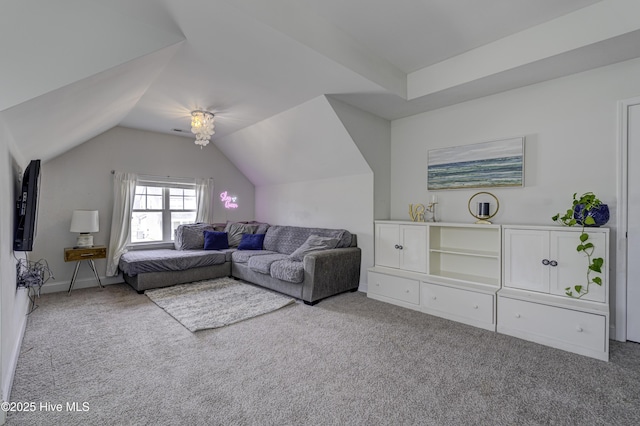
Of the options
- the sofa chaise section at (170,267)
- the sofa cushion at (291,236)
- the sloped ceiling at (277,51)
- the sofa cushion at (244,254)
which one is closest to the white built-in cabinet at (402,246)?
the sofa cushion at (291,236)

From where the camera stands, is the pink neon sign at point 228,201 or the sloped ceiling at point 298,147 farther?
the pink neon sign at point 228,201

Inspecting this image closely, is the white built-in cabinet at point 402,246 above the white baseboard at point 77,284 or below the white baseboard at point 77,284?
above

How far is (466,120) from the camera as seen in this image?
370cm

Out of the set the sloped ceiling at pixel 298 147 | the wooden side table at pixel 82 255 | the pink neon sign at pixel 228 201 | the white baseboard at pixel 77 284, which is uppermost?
the sloped ceiling at pixel 298 147

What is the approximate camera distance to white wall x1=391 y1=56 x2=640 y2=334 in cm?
276

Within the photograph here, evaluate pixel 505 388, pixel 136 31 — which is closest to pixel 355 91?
pixel 136 31

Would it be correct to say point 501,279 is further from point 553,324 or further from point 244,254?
point 244,254

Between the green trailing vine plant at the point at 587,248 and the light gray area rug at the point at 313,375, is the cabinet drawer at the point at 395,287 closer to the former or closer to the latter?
the light gray area rug at the point at 313,375

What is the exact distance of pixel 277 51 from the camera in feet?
8.40

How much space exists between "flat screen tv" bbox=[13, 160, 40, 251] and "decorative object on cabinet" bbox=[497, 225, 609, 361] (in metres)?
4.25

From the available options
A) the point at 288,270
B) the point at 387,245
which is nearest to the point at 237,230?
the point at 288,270

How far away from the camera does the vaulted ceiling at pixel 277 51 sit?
179 cm

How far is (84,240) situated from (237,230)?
225cm

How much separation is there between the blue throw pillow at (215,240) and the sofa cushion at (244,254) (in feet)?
1.03
